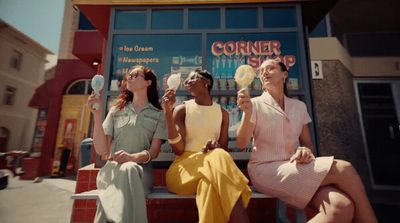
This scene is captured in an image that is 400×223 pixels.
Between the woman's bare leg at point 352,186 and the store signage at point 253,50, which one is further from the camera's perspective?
the store signage at point 253,50

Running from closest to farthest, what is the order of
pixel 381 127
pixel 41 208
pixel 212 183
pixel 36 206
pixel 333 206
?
pixel 333 206
pixel 212 183
pixel 41 208
pixel 36 206
pixel 381 127

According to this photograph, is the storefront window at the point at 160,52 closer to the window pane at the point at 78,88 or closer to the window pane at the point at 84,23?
the window pane at the point at 84,23

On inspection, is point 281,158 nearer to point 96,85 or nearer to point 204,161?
point 204,161

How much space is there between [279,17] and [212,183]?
3.01 m

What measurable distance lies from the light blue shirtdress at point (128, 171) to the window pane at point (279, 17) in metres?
2.42

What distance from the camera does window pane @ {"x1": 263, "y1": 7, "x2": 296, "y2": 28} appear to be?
3.47m

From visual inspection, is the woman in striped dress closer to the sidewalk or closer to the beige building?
the sidewalk

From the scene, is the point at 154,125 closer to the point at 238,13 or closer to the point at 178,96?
the point at 178,96

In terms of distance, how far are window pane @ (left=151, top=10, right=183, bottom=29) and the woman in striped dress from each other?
79.9 inches

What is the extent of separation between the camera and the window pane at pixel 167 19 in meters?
3.51

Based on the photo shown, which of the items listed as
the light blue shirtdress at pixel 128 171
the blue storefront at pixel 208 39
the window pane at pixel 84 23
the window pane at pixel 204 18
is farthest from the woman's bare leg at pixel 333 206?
the window pane at pixel 84 23

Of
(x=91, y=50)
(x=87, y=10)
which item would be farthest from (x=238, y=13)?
(x=91, y=50)

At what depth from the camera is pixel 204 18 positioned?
352cm

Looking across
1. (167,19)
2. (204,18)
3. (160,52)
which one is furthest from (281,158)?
(167,19)
